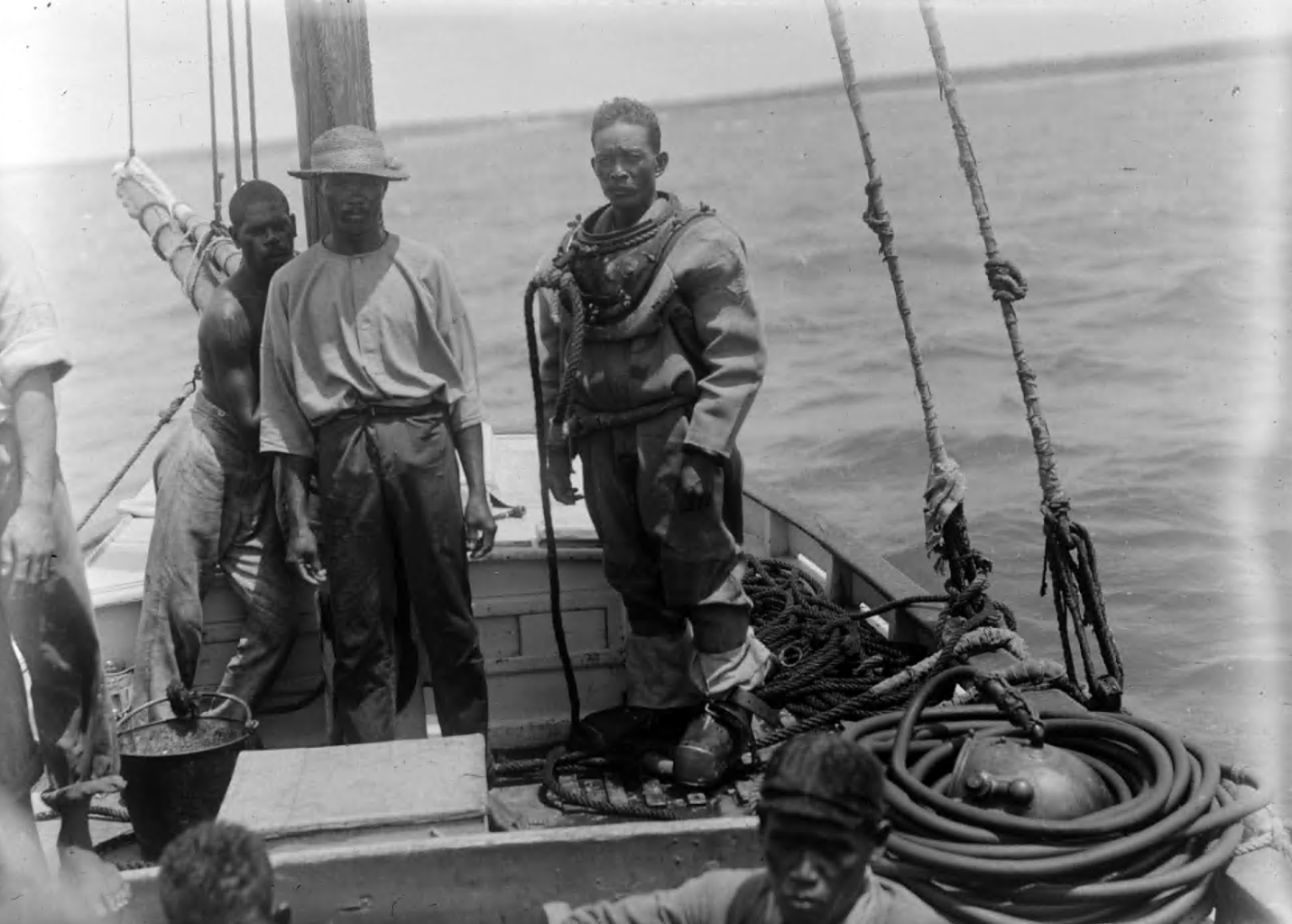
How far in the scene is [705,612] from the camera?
16.3 ft

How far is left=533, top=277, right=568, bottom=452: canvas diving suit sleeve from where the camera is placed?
5.06 metres

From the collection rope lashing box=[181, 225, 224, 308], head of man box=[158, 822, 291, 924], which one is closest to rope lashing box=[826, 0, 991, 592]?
rope lashing box=[181, 225, 224, 308]

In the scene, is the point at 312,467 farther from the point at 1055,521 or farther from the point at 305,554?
the point at 1055,521

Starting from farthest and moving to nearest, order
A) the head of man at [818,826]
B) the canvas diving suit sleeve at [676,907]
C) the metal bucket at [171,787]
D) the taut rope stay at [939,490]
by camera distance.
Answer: the taut rope stay at [939,490] < the metal bucket at [171,787] < the canvas diving suit sleeve at [676,907] < the head of man at [818,826]

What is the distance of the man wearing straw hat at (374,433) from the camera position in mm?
5000

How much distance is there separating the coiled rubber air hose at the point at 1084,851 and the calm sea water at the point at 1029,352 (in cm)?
276

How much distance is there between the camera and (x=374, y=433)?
501cm

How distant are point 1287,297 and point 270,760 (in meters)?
19.9

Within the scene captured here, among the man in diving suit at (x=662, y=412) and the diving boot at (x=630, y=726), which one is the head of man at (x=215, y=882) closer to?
the man in diving suit at (x=662, y=412)

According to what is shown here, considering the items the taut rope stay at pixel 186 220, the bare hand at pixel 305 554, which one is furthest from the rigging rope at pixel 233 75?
the bare hand at pixel 305 554

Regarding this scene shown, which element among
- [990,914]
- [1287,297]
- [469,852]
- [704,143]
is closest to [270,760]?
[469,852]

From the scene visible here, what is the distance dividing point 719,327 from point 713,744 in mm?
1269

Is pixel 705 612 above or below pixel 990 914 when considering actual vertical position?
above

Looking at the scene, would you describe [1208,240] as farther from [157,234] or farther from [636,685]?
[636,685]
